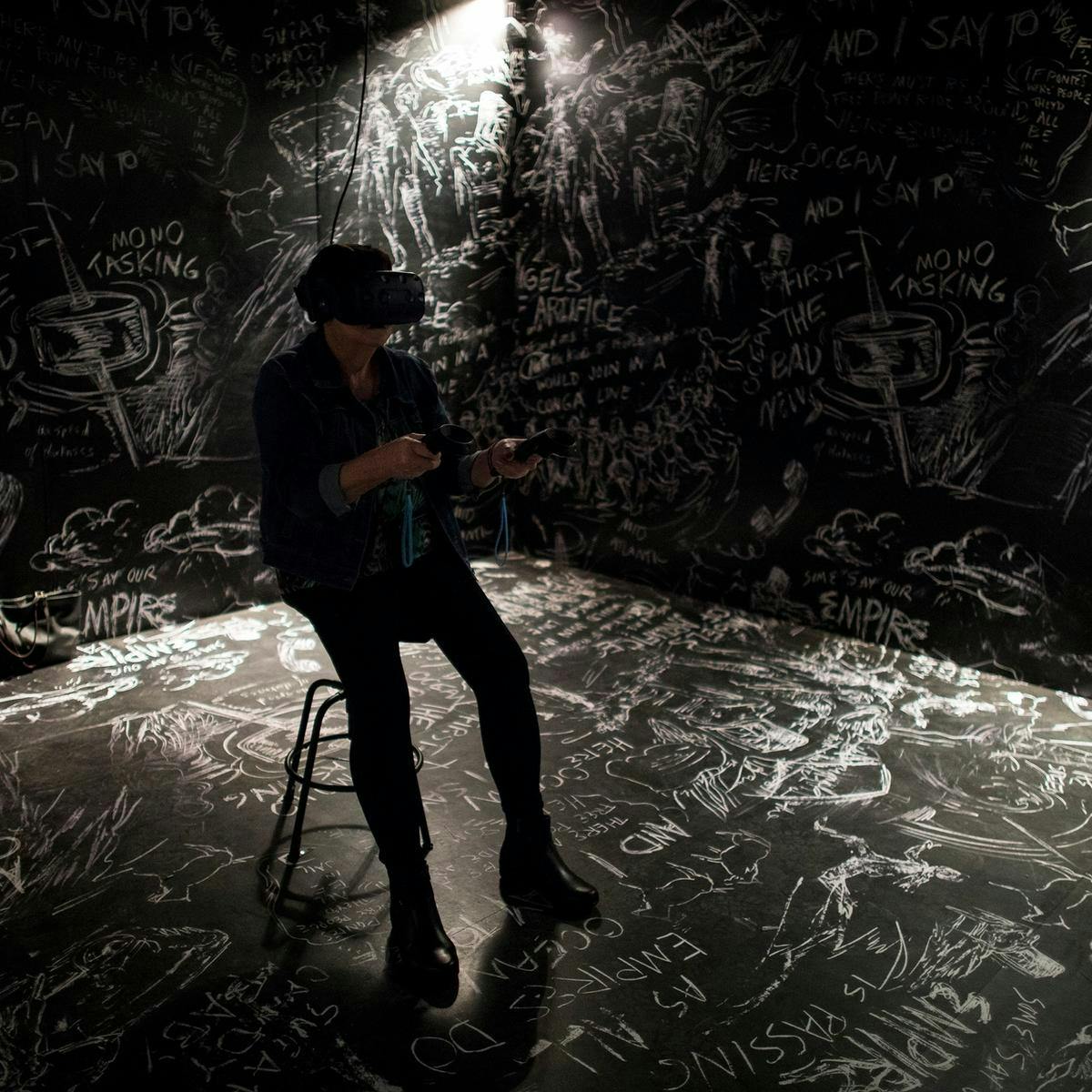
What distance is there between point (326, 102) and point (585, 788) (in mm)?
3121

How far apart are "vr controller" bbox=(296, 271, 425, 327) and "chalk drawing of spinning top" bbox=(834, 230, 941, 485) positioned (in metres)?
2.52

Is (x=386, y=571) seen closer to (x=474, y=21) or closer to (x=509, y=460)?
(x=509, y=460)

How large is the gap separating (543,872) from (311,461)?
1075 millimetres

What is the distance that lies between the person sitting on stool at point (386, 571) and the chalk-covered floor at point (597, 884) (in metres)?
0.18

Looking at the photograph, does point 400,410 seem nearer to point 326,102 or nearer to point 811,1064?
point 811,1064

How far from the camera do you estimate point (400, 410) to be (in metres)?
2.34

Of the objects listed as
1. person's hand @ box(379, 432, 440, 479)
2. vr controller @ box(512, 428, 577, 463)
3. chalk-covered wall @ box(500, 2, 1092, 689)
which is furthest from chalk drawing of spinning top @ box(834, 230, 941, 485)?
person's hand @ box(379, 432, 440, 479)

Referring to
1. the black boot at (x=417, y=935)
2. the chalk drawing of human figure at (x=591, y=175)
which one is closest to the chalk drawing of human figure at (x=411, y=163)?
the chalk drawing of human figure at (x=591, y=175)

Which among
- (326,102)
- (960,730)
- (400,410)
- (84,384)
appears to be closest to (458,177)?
(326,102)

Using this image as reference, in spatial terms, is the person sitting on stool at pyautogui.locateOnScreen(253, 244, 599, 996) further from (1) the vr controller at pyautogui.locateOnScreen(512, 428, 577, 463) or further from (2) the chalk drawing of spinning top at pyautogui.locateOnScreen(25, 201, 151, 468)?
(2) the chalk drawing of spinning top at pyautogui.locateOnScreen(25, 201, 151, 468)

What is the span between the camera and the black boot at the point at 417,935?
2057 millimetres

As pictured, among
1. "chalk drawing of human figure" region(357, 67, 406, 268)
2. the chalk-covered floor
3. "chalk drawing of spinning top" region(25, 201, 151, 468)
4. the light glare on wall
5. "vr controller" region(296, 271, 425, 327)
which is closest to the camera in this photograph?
the chalk-covered floor

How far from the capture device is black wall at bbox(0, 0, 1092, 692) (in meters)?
3.63

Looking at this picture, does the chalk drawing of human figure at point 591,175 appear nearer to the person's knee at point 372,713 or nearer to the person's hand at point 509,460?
the person's hand at point 509,460
